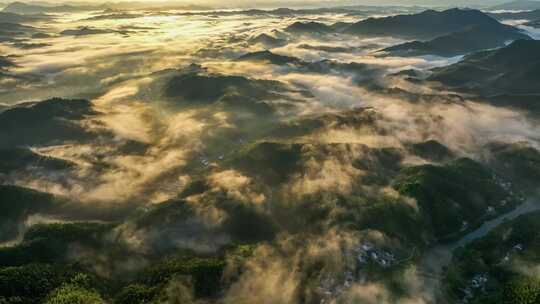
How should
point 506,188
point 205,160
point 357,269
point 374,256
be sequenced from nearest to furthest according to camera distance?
point 357,269
point 374,256
point 506,188
point 205,160

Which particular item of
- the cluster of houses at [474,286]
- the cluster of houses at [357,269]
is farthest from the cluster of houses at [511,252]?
the cluster of houses at [357,269]

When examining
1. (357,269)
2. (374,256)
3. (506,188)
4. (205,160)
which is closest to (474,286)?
(374,256)

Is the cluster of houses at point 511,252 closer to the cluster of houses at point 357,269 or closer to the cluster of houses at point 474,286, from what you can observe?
the cluster of houses at point 474,286

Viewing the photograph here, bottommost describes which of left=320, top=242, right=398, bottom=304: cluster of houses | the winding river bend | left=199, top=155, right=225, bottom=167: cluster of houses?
the winding river bend

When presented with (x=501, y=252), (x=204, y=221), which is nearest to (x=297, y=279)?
(x=204, y=221)

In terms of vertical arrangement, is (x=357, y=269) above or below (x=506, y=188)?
above

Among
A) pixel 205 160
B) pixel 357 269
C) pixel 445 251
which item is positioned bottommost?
pixel 445 251

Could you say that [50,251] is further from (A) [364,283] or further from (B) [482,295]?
(B) [482,295]

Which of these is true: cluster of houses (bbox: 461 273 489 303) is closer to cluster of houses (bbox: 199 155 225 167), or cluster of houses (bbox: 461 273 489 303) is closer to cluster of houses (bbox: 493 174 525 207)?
cluster of houses (bbox: 493 174 525 207)

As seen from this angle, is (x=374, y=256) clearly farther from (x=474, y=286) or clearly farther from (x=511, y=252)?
(x=511, y=252)

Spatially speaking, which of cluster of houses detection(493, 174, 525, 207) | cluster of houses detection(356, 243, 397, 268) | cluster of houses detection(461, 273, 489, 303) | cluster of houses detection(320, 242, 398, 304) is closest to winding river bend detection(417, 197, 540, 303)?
cluster of houses detection(493, 174, 525, 207)

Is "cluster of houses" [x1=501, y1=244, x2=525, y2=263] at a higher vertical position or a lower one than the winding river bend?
higher
